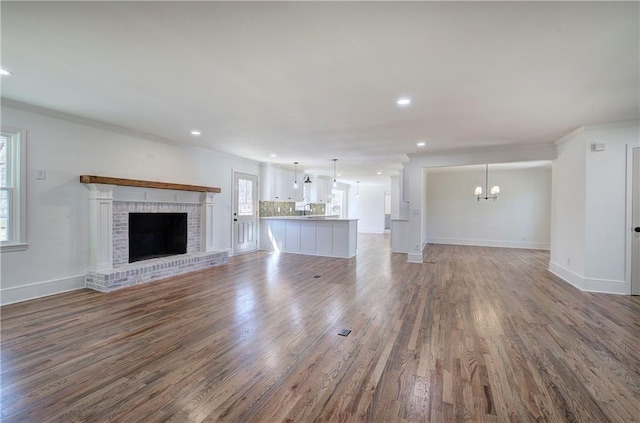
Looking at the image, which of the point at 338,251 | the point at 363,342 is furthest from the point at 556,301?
the point at 338,251

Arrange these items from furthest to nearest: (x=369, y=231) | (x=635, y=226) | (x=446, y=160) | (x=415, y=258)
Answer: (x=369, y=231)
(x=415, y=258)
(x=446, y=160)
(x=635, y=226)

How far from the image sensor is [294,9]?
73.0 inches

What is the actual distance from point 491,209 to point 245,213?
801 centimetres

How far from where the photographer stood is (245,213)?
7824mm

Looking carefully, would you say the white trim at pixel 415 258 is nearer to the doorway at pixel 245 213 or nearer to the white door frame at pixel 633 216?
the white door frame at pixel 633 216

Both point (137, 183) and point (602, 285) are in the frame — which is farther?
point (137, 183)

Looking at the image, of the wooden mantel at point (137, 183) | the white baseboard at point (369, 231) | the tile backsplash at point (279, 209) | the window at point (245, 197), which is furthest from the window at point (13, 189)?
the white baseboard at point (369, 231)

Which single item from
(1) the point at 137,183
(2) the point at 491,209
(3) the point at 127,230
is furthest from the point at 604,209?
(3) the point at 127,230

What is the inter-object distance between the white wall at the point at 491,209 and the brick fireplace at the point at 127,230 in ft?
24.8

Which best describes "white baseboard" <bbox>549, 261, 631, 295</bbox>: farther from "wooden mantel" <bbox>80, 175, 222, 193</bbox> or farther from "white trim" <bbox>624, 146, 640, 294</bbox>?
"wooden mantel" <bbox>80, 175, 222, 193</bbox>

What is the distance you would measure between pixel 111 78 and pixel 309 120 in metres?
2.36

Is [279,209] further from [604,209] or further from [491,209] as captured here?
[604,209]

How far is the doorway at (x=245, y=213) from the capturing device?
294 inches

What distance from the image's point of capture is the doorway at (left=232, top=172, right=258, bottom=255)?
747 centimetres
